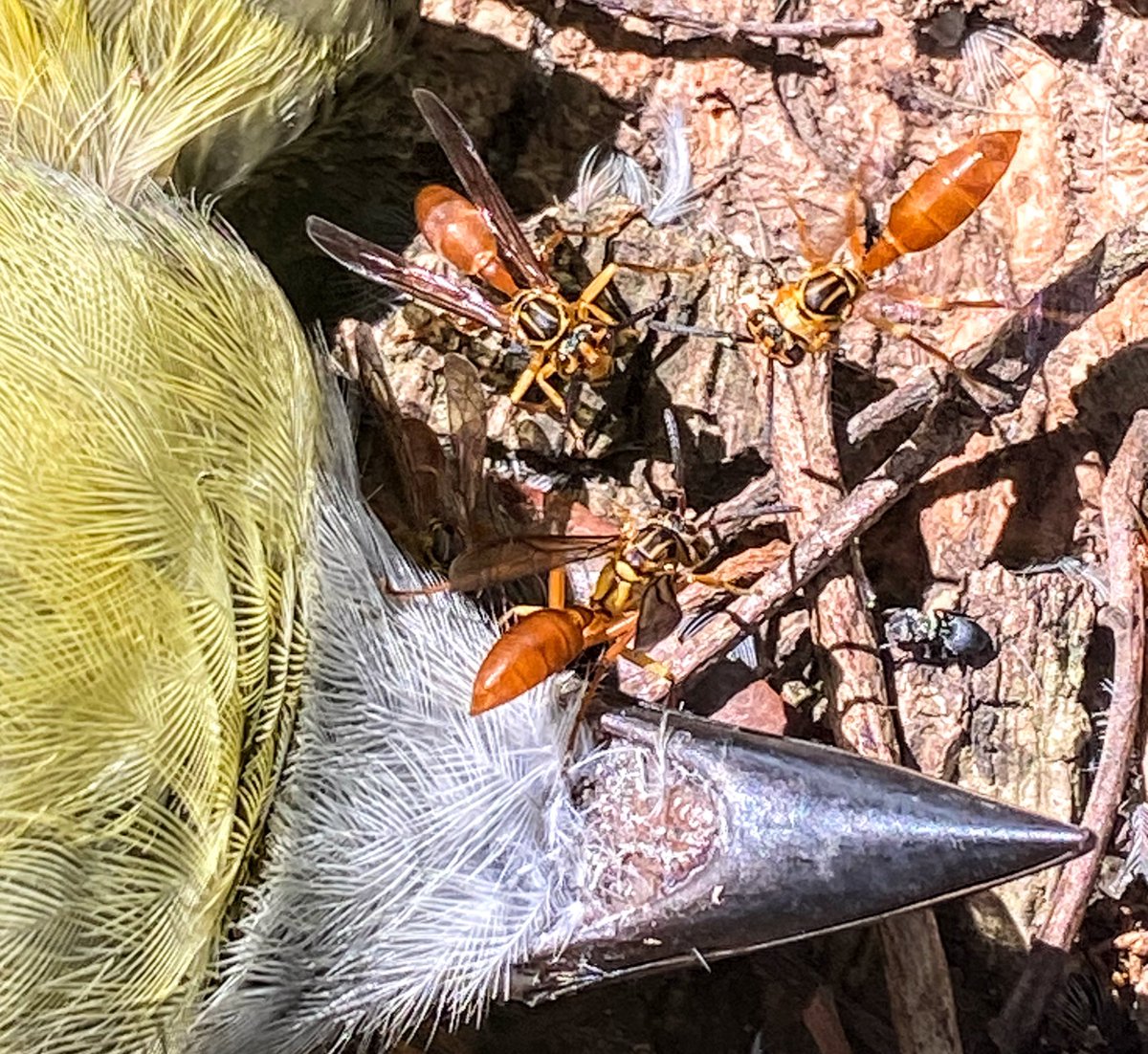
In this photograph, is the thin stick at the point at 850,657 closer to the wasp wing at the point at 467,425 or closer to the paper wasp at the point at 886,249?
the paper wasp at the point at 886,249

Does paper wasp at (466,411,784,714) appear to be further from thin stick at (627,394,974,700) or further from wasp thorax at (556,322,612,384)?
wasp thorax at (556,322,612,384)

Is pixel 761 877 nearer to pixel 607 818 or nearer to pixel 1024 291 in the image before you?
pixel 607 818

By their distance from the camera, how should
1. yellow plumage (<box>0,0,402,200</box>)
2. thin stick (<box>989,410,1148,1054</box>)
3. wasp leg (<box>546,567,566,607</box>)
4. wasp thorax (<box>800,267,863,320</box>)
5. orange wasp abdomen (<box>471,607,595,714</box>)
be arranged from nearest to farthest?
orange wasp abdomen (<box>471,607,595,714</box>) < yellow plumage (<box>0,0,402,200</box>) < wasp leg (<box>546,567,566,607</box>) < wasp thorax (<box>800,267,863,320</box>) < thin stick (<box>989,410,1148,1054</box>)

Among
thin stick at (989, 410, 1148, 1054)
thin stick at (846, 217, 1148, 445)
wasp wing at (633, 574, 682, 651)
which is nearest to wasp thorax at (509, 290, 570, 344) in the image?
wasp wing at (633, 574, 682, 651)

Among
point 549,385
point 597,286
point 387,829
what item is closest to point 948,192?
point 597,286

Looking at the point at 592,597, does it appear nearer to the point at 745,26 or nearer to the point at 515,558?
the point at 515,558

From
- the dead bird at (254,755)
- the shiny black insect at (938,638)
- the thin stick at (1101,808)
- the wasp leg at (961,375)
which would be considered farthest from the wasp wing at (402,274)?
the thin stick at (1101,808)
